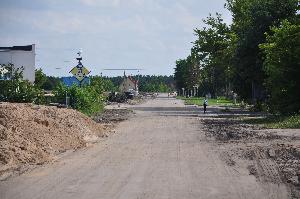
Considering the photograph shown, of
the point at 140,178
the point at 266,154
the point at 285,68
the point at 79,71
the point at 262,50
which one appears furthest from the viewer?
the point at 262,50

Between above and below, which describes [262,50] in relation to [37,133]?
above

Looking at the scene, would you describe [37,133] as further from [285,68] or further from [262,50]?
[262,50]

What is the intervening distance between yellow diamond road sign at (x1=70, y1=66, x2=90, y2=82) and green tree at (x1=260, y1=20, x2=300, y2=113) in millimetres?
15637

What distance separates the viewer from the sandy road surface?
34.7ft

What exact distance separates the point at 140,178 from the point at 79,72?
727 inches

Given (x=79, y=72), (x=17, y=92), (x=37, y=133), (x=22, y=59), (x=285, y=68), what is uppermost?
(x=22, y=59)

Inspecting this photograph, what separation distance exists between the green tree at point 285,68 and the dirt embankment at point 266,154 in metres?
12.4

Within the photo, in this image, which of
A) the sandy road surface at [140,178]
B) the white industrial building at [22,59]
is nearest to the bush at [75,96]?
the sandy road surface at [140,178]

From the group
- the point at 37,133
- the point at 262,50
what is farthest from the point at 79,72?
the point at 262,50

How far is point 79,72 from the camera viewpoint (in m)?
30.1

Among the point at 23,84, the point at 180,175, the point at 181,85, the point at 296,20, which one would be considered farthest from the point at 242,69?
the point at 181,85

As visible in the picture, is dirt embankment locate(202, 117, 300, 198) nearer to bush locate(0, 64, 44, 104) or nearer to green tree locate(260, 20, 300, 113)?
bush locate(0, 64, 44, 104)

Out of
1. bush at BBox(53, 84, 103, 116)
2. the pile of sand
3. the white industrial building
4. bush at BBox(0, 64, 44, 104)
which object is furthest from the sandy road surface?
the white industrial building

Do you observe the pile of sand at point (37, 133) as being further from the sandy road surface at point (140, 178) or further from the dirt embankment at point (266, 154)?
the dirt embankment at point (266, 154)
